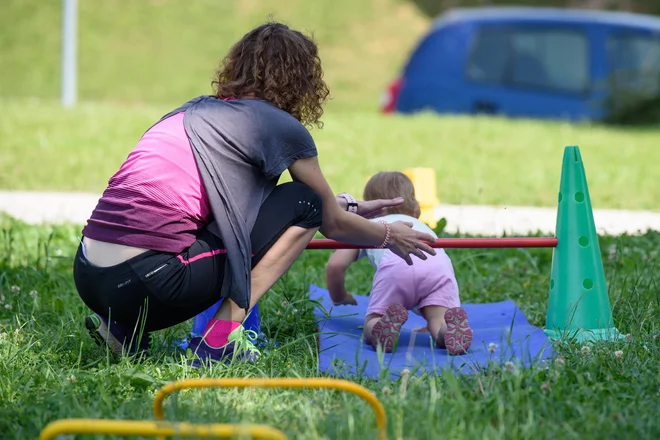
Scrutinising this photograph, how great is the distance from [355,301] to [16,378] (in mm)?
1619

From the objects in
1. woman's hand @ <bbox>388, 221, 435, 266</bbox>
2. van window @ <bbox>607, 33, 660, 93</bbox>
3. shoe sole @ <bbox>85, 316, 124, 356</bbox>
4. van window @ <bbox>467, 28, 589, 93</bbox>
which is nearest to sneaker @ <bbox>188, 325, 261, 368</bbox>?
shoe sole @ <bbox>85, 316, 124, 356</bbox>

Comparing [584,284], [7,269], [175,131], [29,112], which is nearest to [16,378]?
[175,131]

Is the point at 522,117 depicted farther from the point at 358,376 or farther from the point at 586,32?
the point at 358,376

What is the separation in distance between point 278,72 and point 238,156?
340mm

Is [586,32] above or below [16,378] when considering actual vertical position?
above

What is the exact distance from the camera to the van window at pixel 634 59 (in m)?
10.5

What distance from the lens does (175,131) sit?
3109mm

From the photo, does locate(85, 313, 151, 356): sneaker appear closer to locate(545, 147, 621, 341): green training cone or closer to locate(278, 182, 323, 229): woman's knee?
locate(278, 182, 323, 229): woman's knee

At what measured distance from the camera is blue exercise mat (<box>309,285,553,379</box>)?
3.04m

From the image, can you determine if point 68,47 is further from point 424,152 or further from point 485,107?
point 424,152

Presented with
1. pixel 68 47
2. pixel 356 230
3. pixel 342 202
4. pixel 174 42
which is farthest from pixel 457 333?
pixel 174 42

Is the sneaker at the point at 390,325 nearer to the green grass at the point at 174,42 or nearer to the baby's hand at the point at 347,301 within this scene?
the baby's hand at the point at 347,301

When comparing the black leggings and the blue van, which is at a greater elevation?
the blue van

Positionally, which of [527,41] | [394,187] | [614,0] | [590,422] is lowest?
[590,422]
